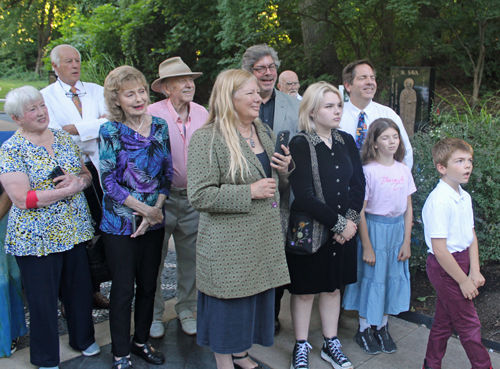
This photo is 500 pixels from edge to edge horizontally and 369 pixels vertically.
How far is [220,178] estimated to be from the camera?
242 cm

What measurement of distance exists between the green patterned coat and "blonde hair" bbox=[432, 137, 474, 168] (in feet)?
3.64

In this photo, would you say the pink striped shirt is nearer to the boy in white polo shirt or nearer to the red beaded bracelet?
the red beaded bracelet

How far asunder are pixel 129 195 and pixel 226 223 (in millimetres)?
787

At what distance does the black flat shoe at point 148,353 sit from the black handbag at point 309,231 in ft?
4.10

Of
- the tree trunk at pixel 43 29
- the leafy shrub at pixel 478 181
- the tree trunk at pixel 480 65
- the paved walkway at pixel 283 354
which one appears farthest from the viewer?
the tree trunk at pixel 43 29

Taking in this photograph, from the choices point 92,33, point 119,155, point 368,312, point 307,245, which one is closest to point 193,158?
point 119,155

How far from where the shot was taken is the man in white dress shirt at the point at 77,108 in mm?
3363

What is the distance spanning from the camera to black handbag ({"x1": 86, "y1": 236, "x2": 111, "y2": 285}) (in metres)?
3.05

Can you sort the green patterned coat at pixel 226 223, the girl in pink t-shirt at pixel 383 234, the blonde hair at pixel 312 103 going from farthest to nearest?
the girl in pink t-shirt at pixel 383 234 → the blonde hair at pixel 312 103 → the green patterned coat at pixel 226 223

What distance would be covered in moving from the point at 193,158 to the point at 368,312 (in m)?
1.75

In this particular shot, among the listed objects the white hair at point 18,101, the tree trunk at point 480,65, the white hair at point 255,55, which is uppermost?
the tree trunk at point 480,65

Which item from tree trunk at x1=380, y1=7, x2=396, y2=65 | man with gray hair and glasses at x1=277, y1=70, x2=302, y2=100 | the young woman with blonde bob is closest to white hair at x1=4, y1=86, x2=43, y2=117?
the young woman with blonde bob

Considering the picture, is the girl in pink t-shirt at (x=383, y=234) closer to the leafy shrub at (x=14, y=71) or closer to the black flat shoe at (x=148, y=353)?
the black flat shoe at (x=148, y=353)

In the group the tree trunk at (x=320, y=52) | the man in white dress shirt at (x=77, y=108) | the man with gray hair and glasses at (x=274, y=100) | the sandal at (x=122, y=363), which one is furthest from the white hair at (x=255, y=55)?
the tree trunk at (x=320, y=52)
